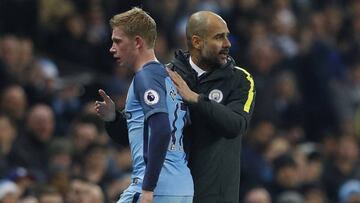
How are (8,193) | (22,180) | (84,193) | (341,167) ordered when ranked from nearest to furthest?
(8,193), (84,193), (22,180), (341,167)

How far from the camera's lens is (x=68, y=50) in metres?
13.7

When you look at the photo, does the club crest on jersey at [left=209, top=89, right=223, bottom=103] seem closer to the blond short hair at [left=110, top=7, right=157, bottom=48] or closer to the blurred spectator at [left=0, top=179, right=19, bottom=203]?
the blond short hair at [left=110, top=7, right=157, bottom=48]

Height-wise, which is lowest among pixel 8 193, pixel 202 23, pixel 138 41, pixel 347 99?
pixel 8 193

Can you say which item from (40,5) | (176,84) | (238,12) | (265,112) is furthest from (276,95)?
(176,84)

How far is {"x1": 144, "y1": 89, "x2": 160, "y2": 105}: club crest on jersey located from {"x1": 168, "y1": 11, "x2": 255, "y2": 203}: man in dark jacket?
0.45 meters

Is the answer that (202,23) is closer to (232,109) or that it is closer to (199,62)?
(199,62)

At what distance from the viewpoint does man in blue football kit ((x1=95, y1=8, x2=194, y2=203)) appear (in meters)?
6.30

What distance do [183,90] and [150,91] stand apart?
0.33 metres

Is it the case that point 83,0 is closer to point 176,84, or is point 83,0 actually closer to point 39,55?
point 39,55

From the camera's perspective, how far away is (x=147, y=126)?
20.8 ft

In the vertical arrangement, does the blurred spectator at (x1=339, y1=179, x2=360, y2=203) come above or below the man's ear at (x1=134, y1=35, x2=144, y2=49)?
below

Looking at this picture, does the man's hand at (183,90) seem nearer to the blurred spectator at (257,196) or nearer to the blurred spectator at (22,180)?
the blurred spectator at (22,180)

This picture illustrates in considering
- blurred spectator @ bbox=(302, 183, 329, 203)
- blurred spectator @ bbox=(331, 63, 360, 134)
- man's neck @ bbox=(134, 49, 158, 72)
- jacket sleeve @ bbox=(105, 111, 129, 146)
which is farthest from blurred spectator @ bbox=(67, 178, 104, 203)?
blurred spectator @ bbox=(331, 63, 360, 134)

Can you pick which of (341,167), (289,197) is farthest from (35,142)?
(341,167)
